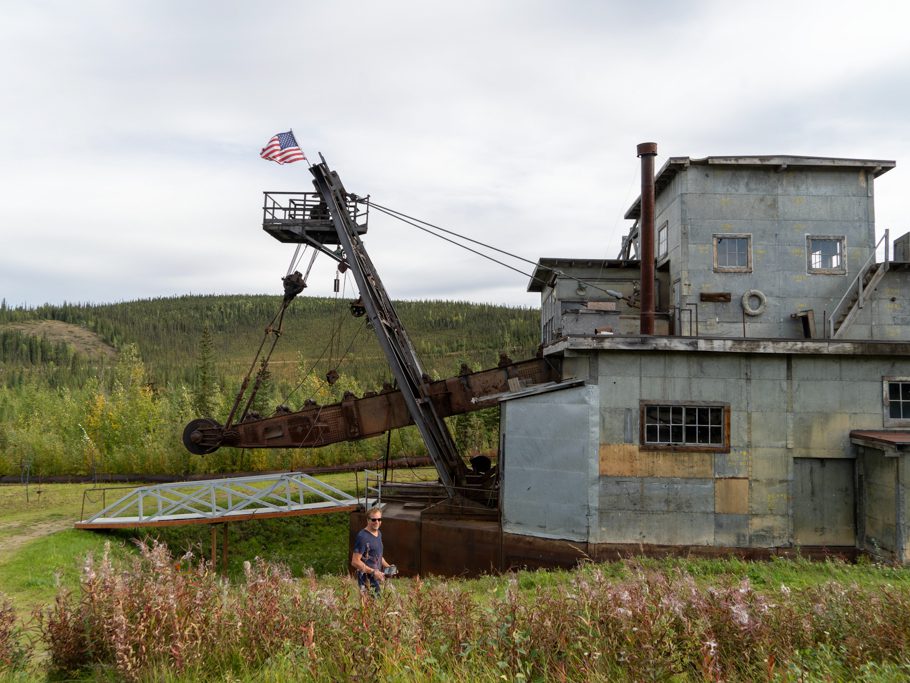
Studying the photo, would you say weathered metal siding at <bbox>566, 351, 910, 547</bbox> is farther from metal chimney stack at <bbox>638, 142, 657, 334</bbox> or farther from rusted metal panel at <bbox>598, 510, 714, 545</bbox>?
metal chimney stack at <bbox>638, 142, 657, 334</bbox>

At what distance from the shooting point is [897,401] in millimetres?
11961

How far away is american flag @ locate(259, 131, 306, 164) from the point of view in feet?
48.9

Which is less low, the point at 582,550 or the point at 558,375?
the point at 558,375

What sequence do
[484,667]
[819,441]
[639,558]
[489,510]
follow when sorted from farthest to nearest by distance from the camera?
[489,510], [819,441], [639,558], [484,667]

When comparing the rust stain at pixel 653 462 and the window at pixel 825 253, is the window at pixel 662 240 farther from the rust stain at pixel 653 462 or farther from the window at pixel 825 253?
the rust stain at pixel 653 462

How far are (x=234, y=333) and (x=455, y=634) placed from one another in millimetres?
144776

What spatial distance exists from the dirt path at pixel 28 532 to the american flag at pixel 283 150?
34.4 feet

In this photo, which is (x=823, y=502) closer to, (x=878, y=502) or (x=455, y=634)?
(x=878, y=502)

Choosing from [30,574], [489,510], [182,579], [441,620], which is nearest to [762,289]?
[489,510]

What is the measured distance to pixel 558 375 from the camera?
532 inches

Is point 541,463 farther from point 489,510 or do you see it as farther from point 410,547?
point 410,547

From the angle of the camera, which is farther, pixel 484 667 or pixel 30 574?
pixel 30 574

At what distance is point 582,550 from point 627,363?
3.65 metres

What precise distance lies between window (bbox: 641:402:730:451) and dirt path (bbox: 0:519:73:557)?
13762mm
